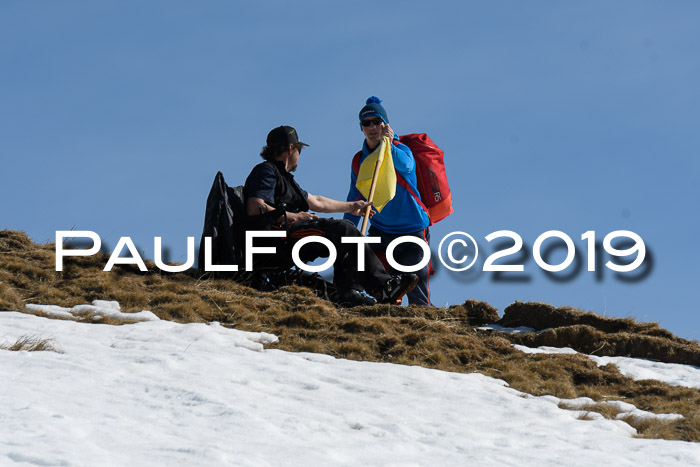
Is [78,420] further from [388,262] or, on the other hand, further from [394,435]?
[388,262]

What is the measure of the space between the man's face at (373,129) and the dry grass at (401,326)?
2.21 meters

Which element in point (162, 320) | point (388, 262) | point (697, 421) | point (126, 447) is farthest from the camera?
point (388, 262)

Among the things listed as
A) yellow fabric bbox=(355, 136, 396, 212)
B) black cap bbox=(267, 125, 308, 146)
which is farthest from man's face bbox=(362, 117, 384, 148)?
black cap bbox=(267, 125, 308, 146)

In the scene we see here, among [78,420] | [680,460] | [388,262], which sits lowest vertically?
[680,460]

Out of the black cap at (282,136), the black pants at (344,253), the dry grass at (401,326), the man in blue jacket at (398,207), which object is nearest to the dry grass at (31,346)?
the dry grass at (401,326)

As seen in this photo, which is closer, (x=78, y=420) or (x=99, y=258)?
(x=78, y=420)

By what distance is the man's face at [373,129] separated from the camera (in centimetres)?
1084

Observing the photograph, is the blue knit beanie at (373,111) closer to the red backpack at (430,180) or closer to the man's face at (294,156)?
the red backpack at (430,180)

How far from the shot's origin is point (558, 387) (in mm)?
7531

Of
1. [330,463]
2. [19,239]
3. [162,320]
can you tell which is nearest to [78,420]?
[330,463]

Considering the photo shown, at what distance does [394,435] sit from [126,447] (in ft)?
5.73

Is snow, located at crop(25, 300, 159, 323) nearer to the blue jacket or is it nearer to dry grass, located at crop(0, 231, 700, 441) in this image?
dry grass, located at crop(0, 231, 700, 441)

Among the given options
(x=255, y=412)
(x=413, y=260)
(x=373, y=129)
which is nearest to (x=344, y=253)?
(x=413, y=260)

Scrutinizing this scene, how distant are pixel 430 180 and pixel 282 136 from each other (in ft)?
6.89
